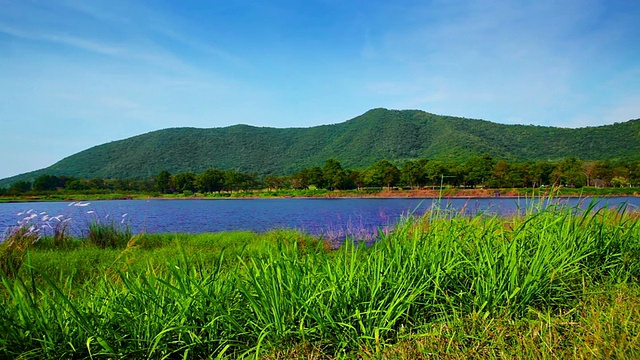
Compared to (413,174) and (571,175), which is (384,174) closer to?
(413,174)

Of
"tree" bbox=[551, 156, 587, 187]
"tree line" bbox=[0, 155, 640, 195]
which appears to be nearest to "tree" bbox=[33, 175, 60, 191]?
"tree line" bbox=[0, 155, 640, 195]

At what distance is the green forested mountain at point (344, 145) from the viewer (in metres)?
98.0

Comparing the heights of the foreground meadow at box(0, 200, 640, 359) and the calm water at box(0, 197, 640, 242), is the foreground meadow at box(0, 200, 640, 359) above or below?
above

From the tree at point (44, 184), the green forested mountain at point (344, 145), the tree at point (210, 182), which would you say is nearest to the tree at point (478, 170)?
the green forested mountain at point (344, 145)

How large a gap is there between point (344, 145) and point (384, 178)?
4727cm

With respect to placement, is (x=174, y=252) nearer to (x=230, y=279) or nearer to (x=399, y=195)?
(x=230, y=279)

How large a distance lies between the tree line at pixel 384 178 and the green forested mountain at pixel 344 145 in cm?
2211

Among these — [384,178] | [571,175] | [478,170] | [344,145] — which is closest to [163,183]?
[384,178]

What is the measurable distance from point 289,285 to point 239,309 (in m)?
0.34

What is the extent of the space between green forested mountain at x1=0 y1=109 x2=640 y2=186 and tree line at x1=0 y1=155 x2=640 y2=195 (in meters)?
22.1

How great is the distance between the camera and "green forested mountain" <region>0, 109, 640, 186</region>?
97969 millimetres

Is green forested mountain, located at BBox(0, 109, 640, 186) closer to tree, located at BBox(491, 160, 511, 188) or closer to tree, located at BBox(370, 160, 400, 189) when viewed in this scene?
tree, located at BBox(370, 160, 400, 189)

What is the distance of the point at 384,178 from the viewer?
251 ft

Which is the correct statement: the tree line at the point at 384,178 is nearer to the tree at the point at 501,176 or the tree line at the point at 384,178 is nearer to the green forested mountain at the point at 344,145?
the tree at the point at 501,176
